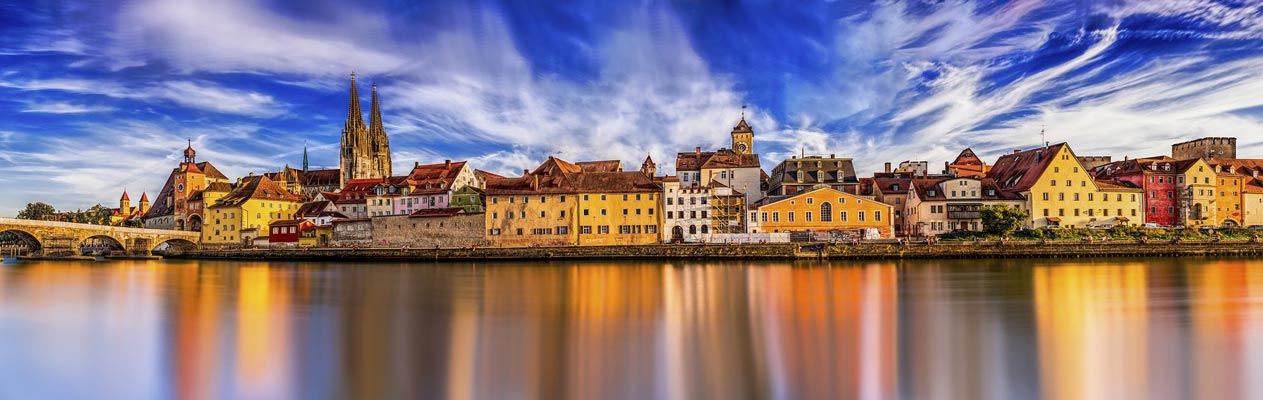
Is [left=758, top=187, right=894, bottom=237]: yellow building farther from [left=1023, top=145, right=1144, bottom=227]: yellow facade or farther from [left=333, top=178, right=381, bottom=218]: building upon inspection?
[left=333, top=178, right=381, bottom=218]: building

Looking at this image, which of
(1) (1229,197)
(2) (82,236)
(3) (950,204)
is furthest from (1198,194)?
(2) (82,236)

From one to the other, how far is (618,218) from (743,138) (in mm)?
27813

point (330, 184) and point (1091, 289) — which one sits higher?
point (330, 184)

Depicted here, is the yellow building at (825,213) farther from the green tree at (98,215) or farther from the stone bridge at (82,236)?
the green tree at (98,215)

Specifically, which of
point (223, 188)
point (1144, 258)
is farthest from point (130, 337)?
point (223, 188)

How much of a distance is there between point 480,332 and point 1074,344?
14175mm

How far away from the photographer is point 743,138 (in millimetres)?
71688

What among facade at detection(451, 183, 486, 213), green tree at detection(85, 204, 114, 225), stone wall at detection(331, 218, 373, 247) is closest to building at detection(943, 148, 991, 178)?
facade at detection(451, 183, 486, 213)

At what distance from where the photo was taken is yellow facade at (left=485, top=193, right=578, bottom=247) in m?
49.1

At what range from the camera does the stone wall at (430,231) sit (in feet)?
168

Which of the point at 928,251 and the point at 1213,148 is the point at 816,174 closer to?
the point at 928,251

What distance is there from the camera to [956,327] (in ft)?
56.3

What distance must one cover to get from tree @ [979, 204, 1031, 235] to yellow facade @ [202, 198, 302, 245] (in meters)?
62.8

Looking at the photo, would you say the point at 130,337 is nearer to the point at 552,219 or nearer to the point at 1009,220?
the point at 552,219
